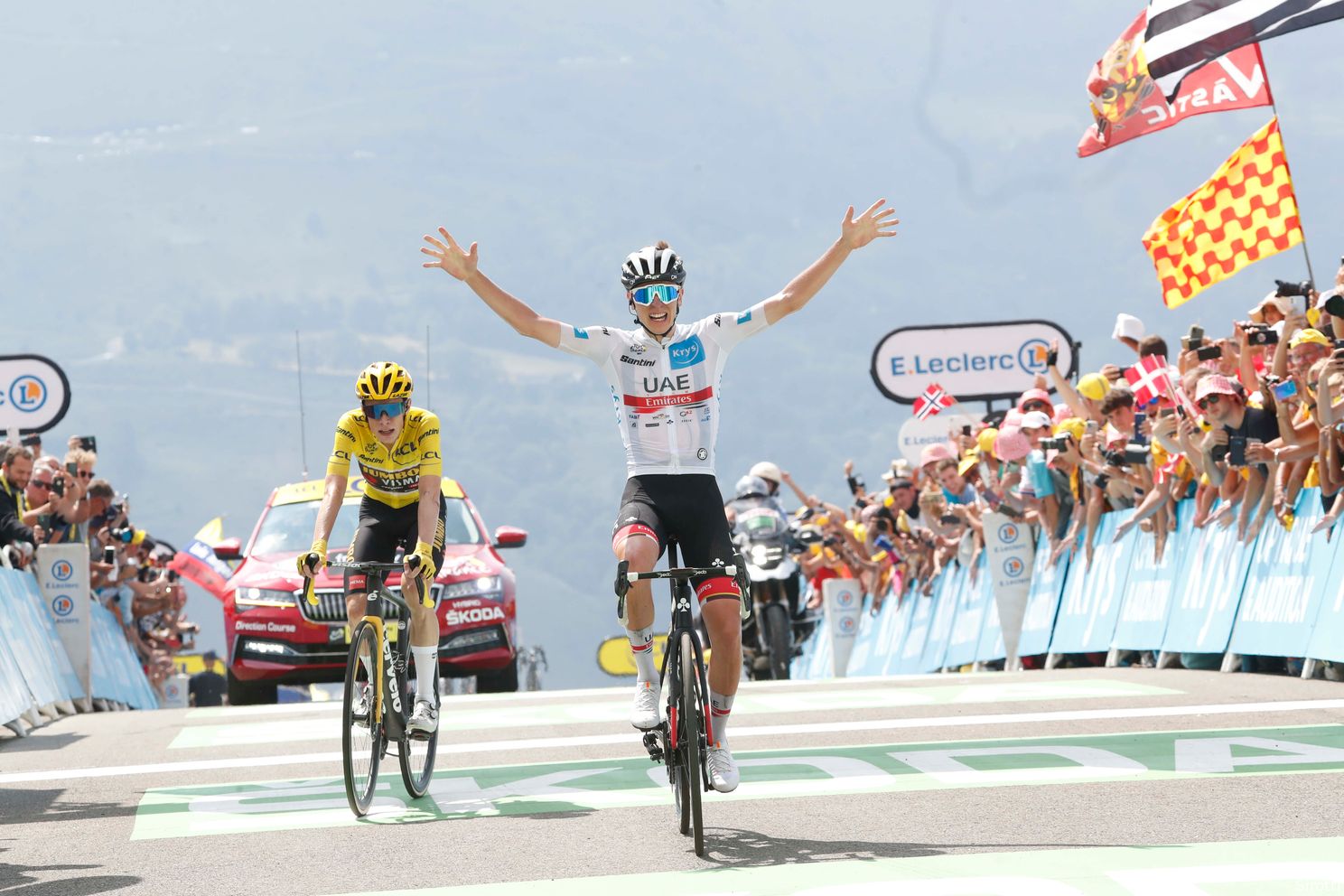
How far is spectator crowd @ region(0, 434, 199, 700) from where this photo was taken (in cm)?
1725

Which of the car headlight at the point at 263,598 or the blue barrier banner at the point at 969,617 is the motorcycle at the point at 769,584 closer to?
the blue barrier banner at the point at 969,617

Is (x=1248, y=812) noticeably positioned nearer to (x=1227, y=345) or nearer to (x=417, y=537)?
(x=417, y=537)

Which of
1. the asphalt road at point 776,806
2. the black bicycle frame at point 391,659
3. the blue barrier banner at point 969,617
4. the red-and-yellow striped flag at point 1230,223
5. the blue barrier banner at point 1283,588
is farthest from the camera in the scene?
the blue barrier banner at point 969,617

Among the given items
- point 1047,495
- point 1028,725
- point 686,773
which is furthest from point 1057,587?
point 686,773

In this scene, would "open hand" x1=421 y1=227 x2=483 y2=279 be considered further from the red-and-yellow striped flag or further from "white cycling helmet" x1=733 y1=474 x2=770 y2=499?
"white cycling helmet" x1=733 y1=474 x2=770 y2=499

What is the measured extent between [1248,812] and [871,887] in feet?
6.42

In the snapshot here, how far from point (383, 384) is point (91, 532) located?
49.8 feet

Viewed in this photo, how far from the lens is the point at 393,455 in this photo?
9.09 meters

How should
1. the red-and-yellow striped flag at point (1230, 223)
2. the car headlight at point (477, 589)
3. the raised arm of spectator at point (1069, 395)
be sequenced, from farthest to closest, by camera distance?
1. the raised arm of spectator at point (1069, 395)
2. the red-and-yellow striped flag at point (1230, 223)
3. the car headlight at point (477, 589)

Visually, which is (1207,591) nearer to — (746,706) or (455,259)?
(746,706)

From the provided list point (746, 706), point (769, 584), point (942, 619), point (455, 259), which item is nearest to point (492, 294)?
point (455, 259)

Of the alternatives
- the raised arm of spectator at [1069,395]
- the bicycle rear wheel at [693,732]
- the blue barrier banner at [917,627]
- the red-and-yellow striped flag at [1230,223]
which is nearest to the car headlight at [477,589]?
the raised arm of spectator at [1069,395]

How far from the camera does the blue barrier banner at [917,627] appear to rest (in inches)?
880

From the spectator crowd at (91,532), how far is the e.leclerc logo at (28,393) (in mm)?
3460
